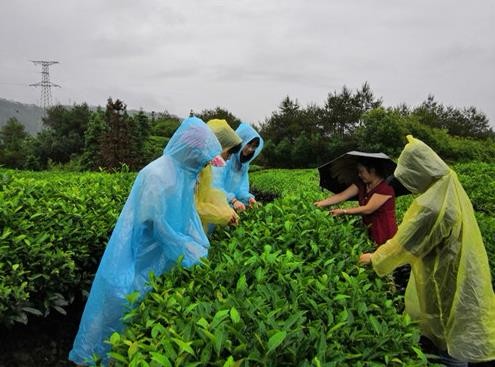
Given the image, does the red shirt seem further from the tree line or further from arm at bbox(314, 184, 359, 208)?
the tree line

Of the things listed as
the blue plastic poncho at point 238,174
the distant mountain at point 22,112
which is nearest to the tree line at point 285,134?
the blue plastic poncho at point 238,174

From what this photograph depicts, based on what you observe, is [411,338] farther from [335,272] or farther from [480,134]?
[480,134]

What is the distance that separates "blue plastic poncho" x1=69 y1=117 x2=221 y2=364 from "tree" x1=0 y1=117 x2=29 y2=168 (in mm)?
30595

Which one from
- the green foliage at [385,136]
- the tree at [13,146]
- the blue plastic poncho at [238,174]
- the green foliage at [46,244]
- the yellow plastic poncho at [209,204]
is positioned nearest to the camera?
the green foliage at [46,244]

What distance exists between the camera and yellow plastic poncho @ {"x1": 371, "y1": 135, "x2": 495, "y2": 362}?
236cm

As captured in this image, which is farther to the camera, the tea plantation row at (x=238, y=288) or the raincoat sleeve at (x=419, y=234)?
the raincoat sleeve at (x=419, y=234)

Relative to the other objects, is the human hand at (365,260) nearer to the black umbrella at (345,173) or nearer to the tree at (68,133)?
the black umbrella at (345,173)

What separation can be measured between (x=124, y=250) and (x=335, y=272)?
1116mm

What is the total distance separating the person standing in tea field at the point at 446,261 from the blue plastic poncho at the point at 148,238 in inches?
40.0

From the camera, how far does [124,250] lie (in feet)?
8.13

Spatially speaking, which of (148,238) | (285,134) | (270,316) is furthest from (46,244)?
(285,134)

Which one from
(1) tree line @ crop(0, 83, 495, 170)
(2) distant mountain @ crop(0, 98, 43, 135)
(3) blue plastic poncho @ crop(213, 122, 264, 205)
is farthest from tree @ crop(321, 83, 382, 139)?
(2) distant mountain @ crop(0, 98, 43, 135)

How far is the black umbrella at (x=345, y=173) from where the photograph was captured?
338 cm

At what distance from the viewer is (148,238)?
8.43 feet
